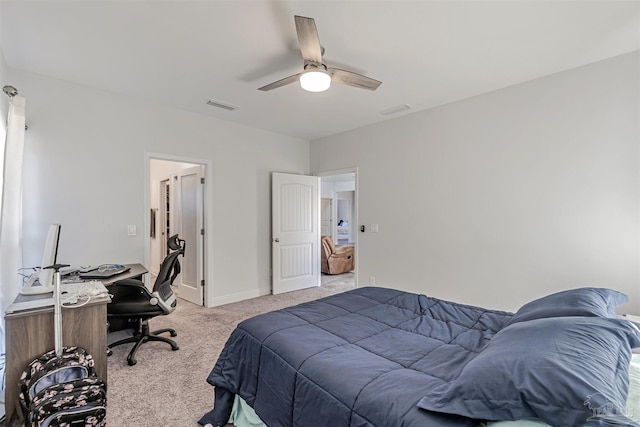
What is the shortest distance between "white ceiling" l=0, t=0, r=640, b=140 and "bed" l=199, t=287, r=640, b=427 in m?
1.94

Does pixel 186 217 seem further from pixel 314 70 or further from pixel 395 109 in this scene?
pixel 395 109

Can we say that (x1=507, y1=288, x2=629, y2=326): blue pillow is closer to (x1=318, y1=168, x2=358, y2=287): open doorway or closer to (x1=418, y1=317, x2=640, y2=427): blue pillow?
(x1=418, y1=317, x2=640, y2=427): blue pillow

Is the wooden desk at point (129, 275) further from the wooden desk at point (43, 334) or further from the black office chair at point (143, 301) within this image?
the wooden desk at point (43, 334)

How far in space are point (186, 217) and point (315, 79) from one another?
10.9ft

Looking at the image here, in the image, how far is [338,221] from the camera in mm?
10609

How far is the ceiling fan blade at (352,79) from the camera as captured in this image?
7.78ft

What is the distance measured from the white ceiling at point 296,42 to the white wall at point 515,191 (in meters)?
0.34

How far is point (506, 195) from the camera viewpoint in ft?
10.5

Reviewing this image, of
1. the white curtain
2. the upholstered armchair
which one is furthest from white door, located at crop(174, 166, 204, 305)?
the upholstered armchair

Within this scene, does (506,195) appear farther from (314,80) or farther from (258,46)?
(258,46)

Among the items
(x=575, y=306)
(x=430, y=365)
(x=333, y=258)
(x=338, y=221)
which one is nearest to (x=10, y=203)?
(x=430, y=365)

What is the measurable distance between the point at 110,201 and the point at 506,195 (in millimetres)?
4473

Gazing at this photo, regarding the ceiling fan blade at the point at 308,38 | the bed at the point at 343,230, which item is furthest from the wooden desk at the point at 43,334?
the bed at the point at 343,230

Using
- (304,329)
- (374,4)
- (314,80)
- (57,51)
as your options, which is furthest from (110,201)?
(374,4)
